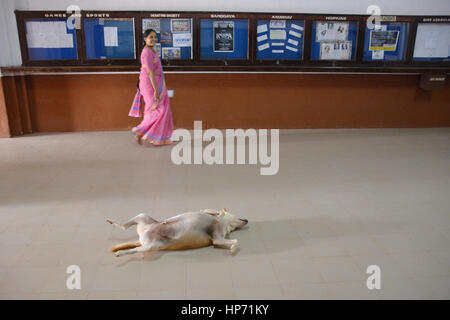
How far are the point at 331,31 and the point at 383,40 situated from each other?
882mm

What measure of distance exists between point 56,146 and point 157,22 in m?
2.36

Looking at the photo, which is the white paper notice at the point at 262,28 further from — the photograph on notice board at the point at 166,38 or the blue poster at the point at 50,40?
the blue poster at the point at 50,40

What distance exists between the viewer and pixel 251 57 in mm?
6133

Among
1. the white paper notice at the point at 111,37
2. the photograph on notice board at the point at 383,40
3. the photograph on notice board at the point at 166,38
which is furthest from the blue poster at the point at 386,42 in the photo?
the white paper notice at the point at 111,37

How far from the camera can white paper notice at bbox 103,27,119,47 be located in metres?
5.88

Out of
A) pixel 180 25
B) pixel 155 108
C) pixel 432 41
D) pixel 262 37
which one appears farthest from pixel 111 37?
pixel 432 41

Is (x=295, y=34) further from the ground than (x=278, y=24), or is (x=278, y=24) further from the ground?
(x=278, y=24)

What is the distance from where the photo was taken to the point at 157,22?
5.91 meters

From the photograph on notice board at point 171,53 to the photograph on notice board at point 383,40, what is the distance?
3.08 meters

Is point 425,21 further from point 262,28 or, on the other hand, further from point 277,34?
point 262,28

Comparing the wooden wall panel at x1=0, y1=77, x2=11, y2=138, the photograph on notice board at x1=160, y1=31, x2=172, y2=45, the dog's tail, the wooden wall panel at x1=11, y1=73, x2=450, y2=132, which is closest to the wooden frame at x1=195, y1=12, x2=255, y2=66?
the wooden wall panel at x1=11, y1=73, x2=450, y2=132

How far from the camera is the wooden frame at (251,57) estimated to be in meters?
5.84
